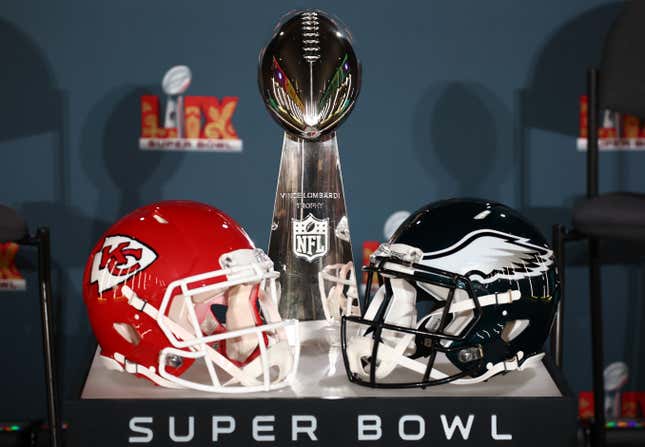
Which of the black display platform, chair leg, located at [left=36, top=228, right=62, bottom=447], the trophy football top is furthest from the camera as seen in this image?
chair leg, located at [left=36, top=228, right=62, bottom=447]

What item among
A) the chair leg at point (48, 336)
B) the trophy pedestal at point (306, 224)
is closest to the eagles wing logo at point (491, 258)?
the trophy pedestal at point (306, 224)

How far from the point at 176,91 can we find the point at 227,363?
97cm

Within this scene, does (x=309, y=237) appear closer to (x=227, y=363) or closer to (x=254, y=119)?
(x=227, y=363)

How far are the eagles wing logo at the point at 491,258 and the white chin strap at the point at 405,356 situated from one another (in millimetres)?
29

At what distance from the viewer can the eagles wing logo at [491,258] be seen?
44.1 inches

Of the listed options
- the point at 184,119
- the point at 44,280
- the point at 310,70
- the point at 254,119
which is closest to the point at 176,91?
the point at 184,119

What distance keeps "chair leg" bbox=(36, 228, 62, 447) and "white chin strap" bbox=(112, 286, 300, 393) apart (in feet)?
1.51

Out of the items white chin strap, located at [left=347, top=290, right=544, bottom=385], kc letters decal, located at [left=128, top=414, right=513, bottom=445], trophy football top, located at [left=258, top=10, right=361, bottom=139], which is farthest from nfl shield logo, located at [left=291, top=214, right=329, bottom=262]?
kc letters decal, located at [left=128, top=414, right=513, bottom=445]

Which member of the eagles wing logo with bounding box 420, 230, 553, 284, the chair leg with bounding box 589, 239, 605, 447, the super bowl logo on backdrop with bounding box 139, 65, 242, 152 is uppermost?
the super bowl logo on backdrop with bounding box 139, 65, 242, 152

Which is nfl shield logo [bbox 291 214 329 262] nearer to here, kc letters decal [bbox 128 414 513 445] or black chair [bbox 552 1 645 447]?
kc letters decal [bbox 128 414 513 445]

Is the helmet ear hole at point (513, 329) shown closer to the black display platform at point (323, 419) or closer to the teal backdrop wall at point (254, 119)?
the black display platform at point (323, 419)

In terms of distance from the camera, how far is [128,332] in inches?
44.9

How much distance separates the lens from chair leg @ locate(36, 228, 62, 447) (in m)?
1.52

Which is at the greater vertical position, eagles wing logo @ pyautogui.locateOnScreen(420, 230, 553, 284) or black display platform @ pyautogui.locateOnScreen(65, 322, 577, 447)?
eagles wing logo @ pyautogui.locateOnScreen(420, 230, 553, 284)
